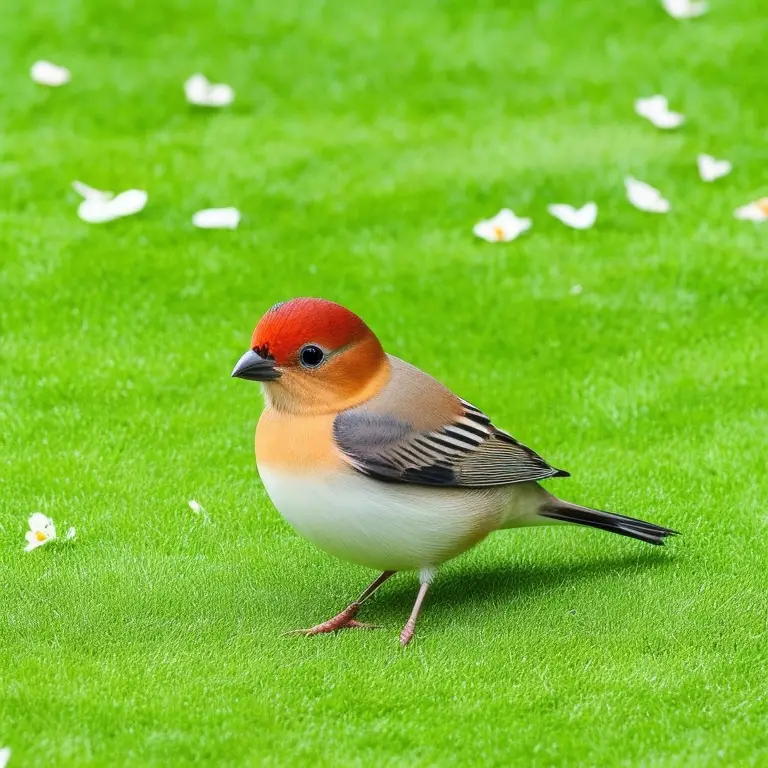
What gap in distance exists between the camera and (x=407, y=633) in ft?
15.3

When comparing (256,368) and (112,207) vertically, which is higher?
(256,368)

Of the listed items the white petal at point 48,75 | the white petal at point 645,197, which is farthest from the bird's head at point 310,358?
the white petal at point 48,75

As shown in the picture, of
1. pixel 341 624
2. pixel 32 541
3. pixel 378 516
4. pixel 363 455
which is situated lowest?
pixel 32 541

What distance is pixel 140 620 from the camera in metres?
4.69

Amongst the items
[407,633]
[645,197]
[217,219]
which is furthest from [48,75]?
[407,633]

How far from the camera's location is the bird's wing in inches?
181

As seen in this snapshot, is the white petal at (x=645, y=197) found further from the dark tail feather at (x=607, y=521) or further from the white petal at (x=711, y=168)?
the dark tail feather at (x=607, y=521)

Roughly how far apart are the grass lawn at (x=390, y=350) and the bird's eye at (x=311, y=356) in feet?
3.08

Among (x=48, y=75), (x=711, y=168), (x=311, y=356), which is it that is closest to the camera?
(x=311, y=356)

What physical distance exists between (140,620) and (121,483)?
3.74 ft

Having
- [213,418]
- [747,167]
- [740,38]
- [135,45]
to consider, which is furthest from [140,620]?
[740,38]

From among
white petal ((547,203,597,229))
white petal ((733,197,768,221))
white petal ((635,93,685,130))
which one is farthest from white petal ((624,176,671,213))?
white petal ((635,93,685,130))

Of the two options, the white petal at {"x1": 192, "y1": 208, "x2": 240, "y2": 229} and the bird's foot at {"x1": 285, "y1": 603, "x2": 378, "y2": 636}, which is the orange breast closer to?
the bird's foot at {"x1": 285, "y1": 603, "x2": 378, "y2": 636}

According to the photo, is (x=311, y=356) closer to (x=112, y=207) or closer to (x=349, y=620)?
(x=349, y=620)
